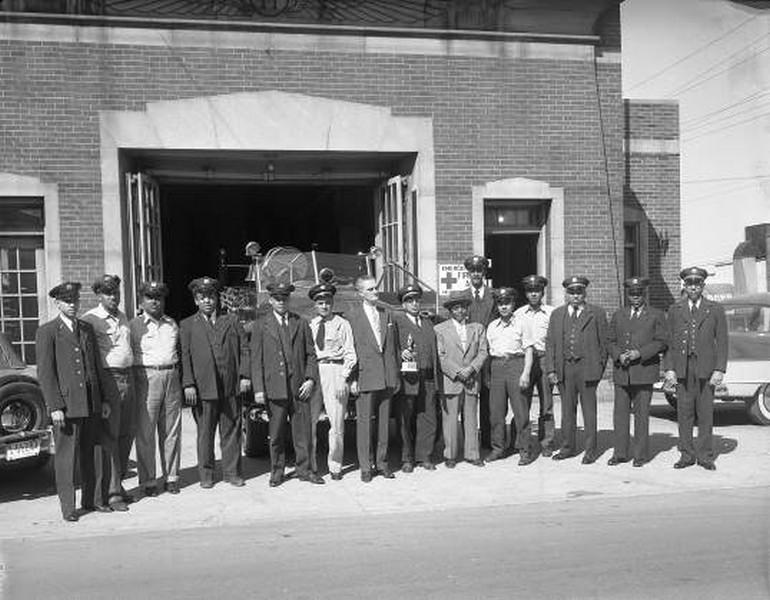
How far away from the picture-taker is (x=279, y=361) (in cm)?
779

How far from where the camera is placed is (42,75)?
1134cm

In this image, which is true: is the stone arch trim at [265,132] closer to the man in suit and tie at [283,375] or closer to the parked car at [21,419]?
the parked car at [21,419]

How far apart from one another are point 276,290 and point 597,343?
133 inches

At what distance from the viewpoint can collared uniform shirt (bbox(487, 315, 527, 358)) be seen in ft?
28.8

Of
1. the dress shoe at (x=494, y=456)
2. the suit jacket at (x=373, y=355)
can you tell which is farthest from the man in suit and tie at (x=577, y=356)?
the suit jacket at (x=373, y=355)

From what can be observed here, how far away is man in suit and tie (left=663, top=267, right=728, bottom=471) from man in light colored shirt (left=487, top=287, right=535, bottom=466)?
1471 millimetres

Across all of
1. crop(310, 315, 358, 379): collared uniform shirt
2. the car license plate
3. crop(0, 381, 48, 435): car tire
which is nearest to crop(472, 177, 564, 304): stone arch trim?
crop(310, 315, 358, 379): collared uniform shirt

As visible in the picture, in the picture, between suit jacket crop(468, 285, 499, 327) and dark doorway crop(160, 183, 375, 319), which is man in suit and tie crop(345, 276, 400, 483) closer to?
suit jacket crop(468, 285, 499, 327)

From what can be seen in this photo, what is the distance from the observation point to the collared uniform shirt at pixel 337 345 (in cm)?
804

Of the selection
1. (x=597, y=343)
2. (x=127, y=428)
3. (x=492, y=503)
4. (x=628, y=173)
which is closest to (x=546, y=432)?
(x=597, y=343)

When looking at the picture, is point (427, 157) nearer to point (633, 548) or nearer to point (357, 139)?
point (357, 139)

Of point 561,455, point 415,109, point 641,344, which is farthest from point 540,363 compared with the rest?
point 415,109

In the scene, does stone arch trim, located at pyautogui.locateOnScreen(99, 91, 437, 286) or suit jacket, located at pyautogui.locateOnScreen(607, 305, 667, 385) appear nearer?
suit jacket, located at pyautogui.locateOnScreen(607, 305, 667, 385)

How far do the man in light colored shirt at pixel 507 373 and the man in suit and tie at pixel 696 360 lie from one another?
1.47m
